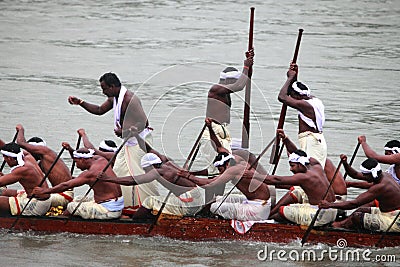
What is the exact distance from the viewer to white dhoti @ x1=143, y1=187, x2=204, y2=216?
1128 centimetres

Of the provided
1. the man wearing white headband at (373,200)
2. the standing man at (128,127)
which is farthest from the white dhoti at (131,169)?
the man wearing white headband at (373,200)

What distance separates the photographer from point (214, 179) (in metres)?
11.1

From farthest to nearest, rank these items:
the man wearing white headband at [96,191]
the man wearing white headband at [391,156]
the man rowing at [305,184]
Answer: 1. the man wearing white headband at [391,156]
2. the man wearing white headband at [96,191]
3. the man rowing at [305,184]

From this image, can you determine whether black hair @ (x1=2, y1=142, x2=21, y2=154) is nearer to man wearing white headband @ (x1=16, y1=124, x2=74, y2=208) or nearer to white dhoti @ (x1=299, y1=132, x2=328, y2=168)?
man wearing white headband @ (x1=16, y1=124, x2=74, y2=208)

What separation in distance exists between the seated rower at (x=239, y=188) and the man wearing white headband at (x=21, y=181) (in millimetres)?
1679

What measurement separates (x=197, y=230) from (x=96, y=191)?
4.10 feet

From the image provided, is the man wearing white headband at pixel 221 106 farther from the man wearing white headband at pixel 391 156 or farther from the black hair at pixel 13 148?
the black hair at pixel 13 148

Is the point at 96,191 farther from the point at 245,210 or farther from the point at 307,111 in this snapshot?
the point at 307,111

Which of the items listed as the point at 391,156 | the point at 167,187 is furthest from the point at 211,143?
the point at 391,156

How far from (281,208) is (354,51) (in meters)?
15.4

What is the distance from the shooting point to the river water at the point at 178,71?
11406 millimetres

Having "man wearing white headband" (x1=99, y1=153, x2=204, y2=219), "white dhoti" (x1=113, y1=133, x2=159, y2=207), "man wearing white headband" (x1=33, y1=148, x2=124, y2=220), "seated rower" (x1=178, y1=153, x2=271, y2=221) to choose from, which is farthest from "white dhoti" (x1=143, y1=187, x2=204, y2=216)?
"white dhoti" (x1=113, y1=133, x2=159, y2=207)

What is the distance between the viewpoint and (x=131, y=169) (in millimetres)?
11891

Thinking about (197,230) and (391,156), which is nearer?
(197,230)
